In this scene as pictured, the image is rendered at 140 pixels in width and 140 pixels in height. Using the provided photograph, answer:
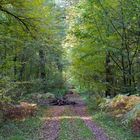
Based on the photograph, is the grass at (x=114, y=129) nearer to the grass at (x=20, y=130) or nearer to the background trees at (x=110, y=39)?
the grass at (x=20, y=130)

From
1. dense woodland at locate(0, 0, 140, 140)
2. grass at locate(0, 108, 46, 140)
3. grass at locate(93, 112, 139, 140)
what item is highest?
dense woodland at locate(0, 0, 140, 140)

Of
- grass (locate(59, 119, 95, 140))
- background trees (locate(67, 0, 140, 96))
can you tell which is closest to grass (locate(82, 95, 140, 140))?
grass (locate(59, 119, 95, 140))

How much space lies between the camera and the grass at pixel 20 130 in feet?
42.8

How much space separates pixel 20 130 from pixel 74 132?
232 centimetres

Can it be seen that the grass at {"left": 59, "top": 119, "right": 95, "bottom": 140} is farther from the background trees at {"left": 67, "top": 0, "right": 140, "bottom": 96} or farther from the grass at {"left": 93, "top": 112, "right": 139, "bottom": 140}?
the background trees at {"left": 67, "top": 0, "right": 140, "bottom": 96}

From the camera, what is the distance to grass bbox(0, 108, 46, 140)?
42.8ft

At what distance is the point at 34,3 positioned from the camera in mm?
15461

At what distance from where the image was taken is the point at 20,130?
14742 millimetres

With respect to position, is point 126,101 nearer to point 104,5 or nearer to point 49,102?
point 104,5

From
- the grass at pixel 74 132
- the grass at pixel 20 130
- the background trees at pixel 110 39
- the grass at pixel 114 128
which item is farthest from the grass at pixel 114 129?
the background trees at pixel 110 39

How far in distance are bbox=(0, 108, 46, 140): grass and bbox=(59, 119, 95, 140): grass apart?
108 centimetres

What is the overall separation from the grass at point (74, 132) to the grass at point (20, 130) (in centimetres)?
108

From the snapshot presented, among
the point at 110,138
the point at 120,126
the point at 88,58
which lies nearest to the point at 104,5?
the point at 88,58

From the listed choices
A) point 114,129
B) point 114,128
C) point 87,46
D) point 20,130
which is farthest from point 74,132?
point 87,46
